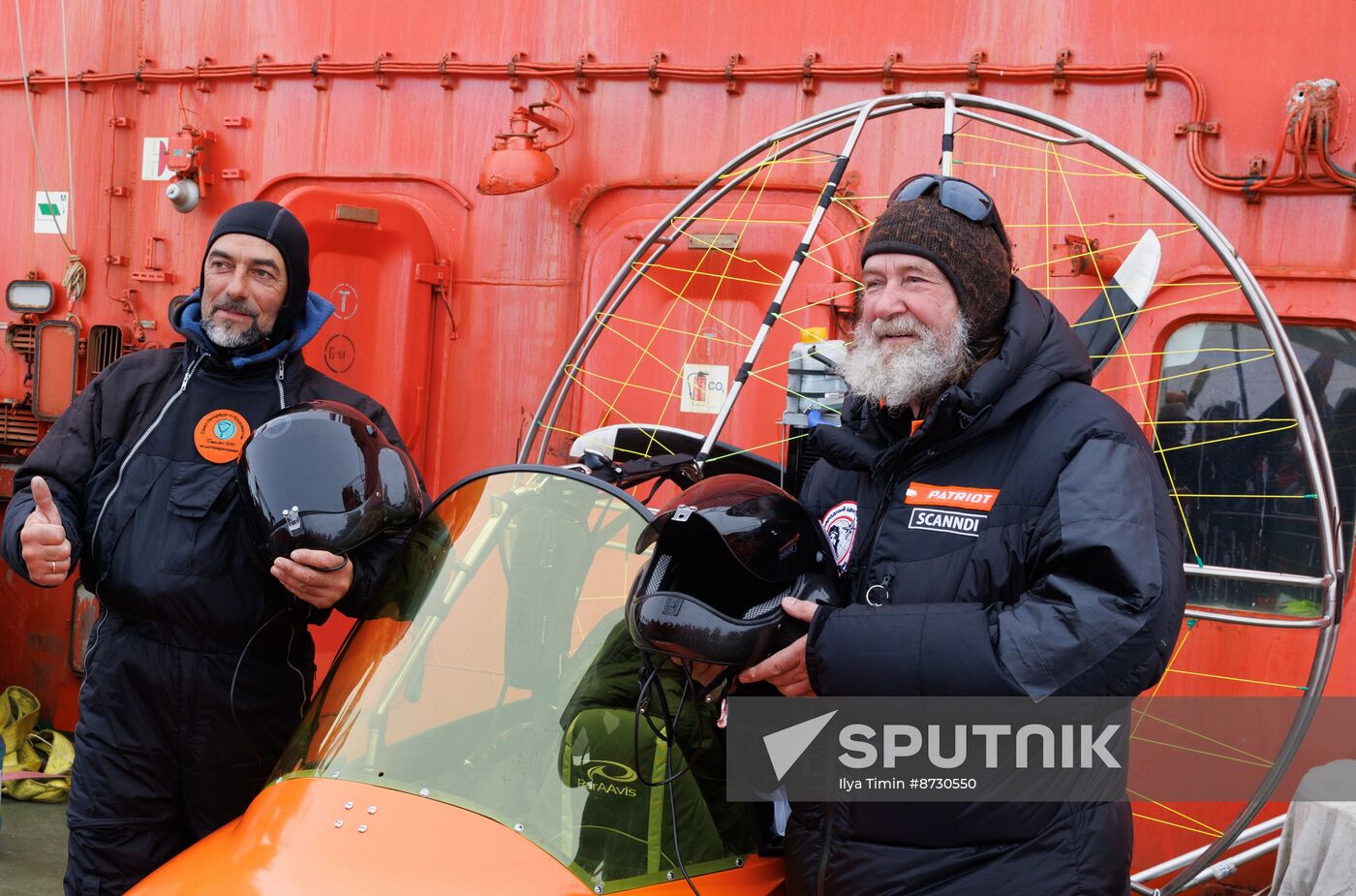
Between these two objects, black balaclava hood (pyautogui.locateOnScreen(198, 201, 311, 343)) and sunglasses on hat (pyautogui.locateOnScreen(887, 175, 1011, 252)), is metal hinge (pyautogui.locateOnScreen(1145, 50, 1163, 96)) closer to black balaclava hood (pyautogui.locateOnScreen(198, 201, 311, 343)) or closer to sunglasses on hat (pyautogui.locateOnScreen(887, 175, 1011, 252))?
sunglasses on hat (pyautogui.locateOnScreen(887, 175, 1011, 252))

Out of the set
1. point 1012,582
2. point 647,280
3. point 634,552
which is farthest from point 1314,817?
point 647,280

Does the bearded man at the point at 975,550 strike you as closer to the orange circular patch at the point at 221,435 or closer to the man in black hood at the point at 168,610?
the man in black hood at the point at 168,610

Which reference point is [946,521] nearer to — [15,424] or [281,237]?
[281,237]

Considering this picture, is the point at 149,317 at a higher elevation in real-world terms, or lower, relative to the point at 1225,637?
higher

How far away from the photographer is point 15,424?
252 inches

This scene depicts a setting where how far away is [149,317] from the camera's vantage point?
241 inches

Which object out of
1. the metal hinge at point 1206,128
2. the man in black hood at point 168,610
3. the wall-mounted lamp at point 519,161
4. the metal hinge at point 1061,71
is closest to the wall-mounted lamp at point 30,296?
the wall-mounted lamp at point 519,161

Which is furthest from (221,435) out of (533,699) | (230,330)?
(533,699)

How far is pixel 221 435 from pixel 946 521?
2.08m

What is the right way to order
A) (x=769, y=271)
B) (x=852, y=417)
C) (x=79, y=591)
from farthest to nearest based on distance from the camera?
(x=79, y=591), (x=769, y=271), (x=852, y=417)

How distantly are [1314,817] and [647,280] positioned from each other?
3.10 metres

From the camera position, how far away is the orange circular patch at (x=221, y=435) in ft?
11.4

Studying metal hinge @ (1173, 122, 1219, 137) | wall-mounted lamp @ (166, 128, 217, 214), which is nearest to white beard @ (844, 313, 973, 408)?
metal hinge @ (1173, 122, 1219, 137)

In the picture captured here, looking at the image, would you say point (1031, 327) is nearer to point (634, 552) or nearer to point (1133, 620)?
point (1133, 620)
